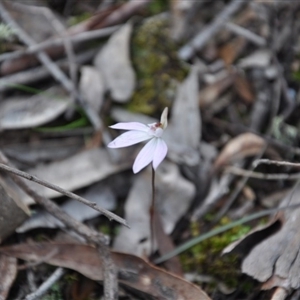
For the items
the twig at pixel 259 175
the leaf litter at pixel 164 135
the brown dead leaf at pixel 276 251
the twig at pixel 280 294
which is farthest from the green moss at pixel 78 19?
the twig at pixel 280 294

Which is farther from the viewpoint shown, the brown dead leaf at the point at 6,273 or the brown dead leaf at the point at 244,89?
the brown dead leaf at the point at 244,89

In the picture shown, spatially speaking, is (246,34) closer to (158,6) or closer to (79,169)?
(158,6)

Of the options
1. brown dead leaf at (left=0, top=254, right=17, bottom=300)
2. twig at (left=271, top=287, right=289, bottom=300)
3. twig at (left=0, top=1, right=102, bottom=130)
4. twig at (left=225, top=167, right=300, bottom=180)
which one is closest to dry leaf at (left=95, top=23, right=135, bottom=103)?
twig at (left=0, top=1, right=102, bottom=130)

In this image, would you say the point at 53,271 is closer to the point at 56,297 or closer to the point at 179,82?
the point at 56,297

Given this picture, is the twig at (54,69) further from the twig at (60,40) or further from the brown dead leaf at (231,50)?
the brown dead leaf at (231,50)

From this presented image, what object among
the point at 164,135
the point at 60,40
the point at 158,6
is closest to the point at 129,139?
the point at 164,135

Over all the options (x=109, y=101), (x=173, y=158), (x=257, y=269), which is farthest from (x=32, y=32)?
(x=257, y=269)
